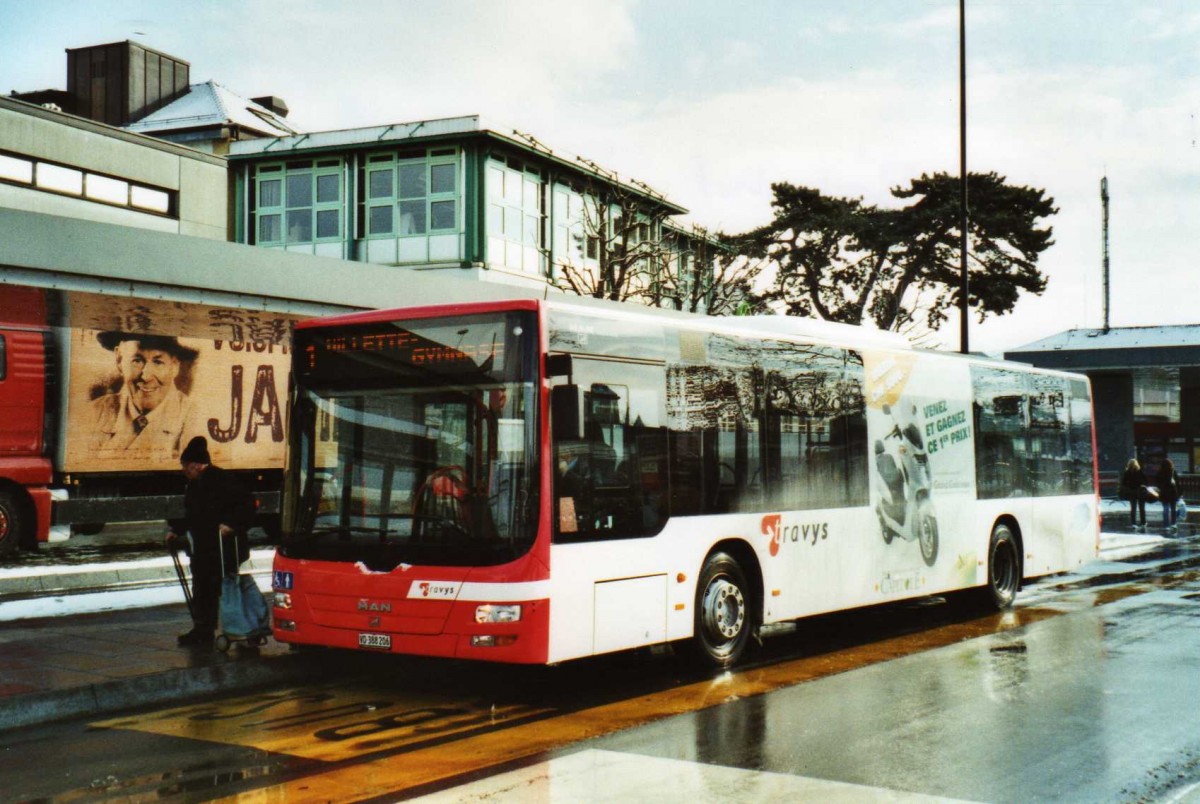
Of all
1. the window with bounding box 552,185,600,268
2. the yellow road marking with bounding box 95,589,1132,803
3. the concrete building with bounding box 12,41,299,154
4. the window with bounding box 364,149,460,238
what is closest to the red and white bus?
the yellow road marking with bounding box 95,589,1132,803

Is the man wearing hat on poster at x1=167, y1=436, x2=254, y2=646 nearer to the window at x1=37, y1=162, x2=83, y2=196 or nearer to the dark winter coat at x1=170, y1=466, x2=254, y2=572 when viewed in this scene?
the dark winter coat at x1=170, y1=466, x2=254, y2=572

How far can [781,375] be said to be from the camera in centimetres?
1033

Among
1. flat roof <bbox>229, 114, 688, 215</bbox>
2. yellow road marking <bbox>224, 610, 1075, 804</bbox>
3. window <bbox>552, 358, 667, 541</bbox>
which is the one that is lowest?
yellow road marking <bbox>224, 610, 1075, 804</bbox>

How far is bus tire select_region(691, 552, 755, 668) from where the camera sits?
9.23m

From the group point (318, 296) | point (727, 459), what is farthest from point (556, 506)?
point (318, 296)

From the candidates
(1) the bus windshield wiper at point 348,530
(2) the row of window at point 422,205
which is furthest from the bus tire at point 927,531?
(2) the row of window at point 422,205

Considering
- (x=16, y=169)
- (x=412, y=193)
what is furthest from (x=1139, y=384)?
(x=16, y=169)

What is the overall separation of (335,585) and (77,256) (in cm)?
1141

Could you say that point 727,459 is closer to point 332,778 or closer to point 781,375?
point 781,375

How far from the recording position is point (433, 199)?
36.8 m

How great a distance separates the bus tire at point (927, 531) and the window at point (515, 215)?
82.8 feet

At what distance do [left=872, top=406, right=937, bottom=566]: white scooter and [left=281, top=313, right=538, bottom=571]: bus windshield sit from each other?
4.76 meters

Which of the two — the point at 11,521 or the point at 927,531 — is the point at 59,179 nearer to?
the point at 11,521

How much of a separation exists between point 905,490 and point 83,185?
88.3ft
